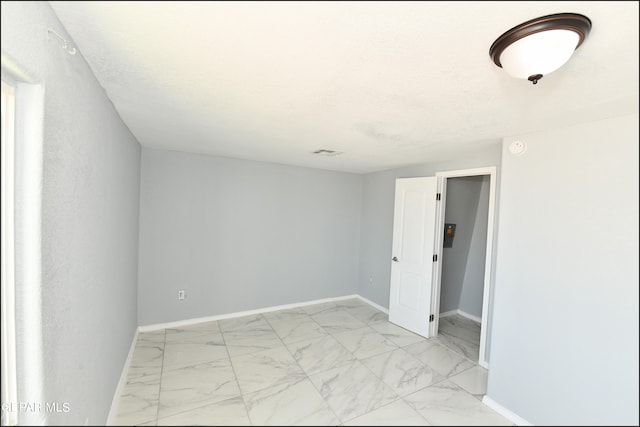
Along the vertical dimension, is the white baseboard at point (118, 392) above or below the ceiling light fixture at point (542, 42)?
below

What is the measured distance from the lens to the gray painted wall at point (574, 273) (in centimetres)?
94

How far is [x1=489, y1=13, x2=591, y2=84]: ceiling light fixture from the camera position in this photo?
0.74 metres

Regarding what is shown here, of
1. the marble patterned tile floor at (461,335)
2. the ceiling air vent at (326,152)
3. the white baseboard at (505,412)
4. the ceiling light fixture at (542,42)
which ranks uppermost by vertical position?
the ceiling air vent at (326,152)

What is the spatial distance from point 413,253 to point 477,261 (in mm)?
1080

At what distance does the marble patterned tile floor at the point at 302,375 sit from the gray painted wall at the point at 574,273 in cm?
29

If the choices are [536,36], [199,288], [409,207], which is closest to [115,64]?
[536,36]

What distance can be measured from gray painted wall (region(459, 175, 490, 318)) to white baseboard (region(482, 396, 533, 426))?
2521 mm

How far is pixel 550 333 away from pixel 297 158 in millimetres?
2603

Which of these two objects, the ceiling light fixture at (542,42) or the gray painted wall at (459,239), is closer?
the ceiling light fixture at (542,42)

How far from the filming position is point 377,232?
3920 mm

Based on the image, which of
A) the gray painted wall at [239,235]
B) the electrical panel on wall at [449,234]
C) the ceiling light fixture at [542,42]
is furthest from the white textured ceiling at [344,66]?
the electrical panel on wall at [449,234]

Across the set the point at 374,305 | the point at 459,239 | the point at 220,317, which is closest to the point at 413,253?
the point at 459,239

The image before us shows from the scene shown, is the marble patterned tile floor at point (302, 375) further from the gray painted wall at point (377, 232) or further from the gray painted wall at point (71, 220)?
the gray painted wall at point (377, 232)

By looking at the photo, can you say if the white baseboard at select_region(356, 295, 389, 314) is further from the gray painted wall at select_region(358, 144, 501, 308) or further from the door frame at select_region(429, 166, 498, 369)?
the door frame at select_region(429, 166, 498, 369)
